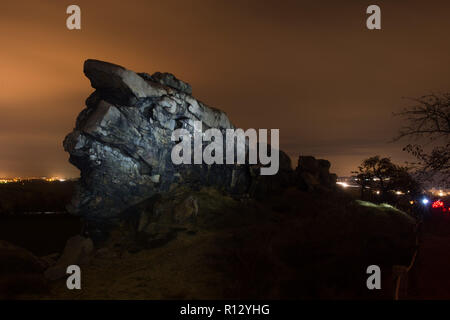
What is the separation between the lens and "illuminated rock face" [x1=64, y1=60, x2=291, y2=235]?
21.3 metres

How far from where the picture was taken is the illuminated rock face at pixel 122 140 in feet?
69.9

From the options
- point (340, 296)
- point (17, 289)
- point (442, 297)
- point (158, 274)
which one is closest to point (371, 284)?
point (340, 296)

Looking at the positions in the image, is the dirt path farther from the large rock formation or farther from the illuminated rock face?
the illuminated rock face

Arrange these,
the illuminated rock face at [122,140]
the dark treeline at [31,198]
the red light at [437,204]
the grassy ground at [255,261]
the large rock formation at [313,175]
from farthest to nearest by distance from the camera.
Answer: the dark treeline at [31,198], the red light at [437,204], the large rock formation at [313,175], the illuminated rock face at [122,140], the grassy ground at [255,261]

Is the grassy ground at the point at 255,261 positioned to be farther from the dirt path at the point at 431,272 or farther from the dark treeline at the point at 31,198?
the dark treeline at the point at 31,198

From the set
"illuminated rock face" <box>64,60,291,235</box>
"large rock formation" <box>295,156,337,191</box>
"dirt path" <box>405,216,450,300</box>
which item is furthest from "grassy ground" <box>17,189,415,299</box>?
"large rock formation" <box>295,156,337,191</box>

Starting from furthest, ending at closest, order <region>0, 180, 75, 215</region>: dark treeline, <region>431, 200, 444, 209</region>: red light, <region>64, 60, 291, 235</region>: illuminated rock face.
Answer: <region>0, 180, 75, 215</region>: dark treeline < <region>431, 200, 444, 209</region>: red light < <region>64, 60, 291, 235</region>: illuminated rock face

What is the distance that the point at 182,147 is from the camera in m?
25.7

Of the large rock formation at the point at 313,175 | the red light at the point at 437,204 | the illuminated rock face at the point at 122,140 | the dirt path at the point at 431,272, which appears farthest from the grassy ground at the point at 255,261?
the red light at the point at 437,204

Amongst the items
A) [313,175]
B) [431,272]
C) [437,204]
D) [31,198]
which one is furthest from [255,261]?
[31,198]

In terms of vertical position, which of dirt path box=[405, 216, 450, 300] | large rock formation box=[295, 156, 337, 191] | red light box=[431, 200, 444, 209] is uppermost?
large rock formation box=[295, 156, 337, 191]

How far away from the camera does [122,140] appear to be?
2219 cm

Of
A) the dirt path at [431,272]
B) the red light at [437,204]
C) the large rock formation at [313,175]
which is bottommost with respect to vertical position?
the dirt path at [431,272]

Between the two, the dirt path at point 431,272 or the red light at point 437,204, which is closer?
the dirt path at point 431,272
